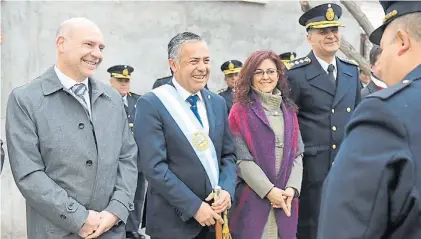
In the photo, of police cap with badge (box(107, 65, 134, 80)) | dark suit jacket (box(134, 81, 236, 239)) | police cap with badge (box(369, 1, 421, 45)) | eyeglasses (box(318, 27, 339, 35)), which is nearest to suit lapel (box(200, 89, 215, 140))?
dark suit jacket (box(134, 81, 236, 239))

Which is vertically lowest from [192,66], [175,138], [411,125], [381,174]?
[175,138]

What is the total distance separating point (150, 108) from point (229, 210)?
3.30ft

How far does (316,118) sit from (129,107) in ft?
10.8

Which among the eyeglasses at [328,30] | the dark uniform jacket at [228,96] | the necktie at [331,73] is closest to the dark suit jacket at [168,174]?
the necktie at [331,73]

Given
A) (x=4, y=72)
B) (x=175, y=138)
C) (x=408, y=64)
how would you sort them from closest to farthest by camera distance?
(x=408, y=64) < (x=175, y=138) < (x=4, y=72)

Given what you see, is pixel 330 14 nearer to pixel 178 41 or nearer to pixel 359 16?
pixel 178 41

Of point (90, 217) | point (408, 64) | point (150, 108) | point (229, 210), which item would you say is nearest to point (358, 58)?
point (229, 210)

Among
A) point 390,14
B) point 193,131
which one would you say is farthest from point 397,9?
point 193,131

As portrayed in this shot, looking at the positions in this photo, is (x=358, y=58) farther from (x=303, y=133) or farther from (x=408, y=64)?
(x=408, y=64)

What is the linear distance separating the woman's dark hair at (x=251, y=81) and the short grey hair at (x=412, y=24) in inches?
104

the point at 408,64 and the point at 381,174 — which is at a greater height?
the point at 408,64

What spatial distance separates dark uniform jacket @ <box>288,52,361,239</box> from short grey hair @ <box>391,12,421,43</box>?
2797 millimetres

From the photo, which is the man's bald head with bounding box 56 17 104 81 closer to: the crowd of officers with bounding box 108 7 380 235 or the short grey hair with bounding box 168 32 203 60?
the short grey hair with bounding box 168 32 203 60

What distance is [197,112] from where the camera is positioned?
13.2 feet
